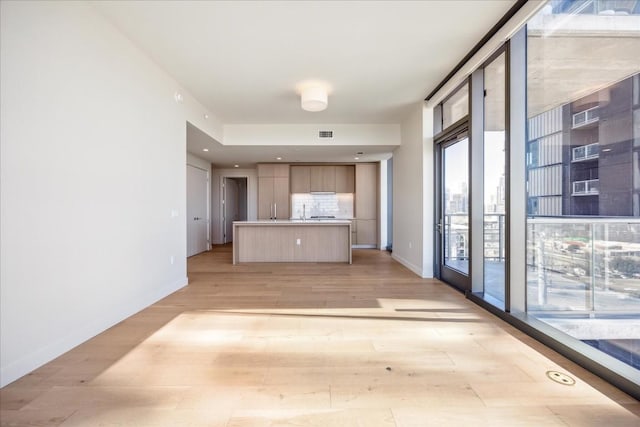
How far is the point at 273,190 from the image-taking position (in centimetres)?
839

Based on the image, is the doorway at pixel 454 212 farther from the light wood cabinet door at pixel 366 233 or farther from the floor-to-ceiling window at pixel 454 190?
the light wood cabinet door at pixel 366 233

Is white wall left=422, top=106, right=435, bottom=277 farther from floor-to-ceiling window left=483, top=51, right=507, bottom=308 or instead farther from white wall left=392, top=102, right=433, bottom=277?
floor-to-ceiling window left=483, top=51, right=507, bottom=308

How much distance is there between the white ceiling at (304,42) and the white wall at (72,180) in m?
0.45

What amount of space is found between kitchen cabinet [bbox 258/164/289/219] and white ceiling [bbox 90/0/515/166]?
3778 mm

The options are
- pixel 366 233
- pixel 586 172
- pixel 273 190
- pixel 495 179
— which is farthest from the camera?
pixel 366 233

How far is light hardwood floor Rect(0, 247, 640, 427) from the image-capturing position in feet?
5.11

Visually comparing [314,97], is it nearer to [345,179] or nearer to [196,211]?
[345,179]

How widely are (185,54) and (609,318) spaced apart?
14.7 ft

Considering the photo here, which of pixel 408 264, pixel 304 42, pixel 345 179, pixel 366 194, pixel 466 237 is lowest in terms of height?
pixel 408 264

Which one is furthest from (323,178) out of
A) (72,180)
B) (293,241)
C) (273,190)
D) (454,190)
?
(72,180)

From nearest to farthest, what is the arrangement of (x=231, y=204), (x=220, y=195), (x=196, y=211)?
(x=196, y=211)
(x=220, y=195)
(x=231, y=204)

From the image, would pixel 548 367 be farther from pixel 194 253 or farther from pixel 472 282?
pixel 194 253

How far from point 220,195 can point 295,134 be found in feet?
13.5

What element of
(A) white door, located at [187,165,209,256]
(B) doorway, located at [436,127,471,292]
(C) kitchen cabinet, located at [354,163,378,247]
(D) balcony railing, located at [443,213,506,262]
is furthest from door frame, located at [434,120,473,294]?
(A) white door, located at [187,165,209,256]
